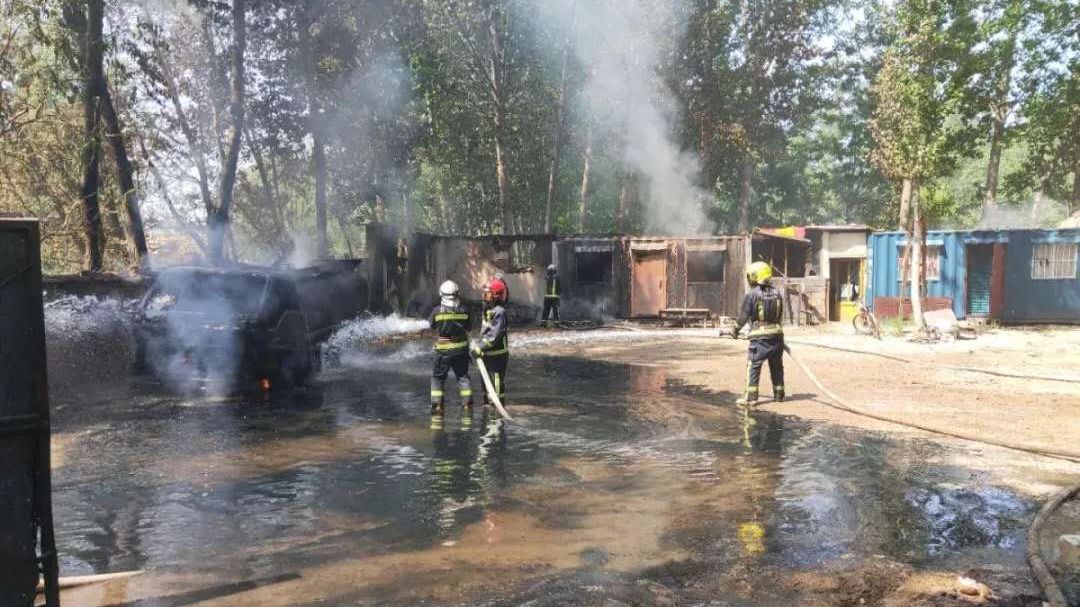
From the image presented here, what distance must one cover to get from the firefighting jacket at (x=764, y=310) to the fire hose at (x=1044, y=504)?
3.97ft

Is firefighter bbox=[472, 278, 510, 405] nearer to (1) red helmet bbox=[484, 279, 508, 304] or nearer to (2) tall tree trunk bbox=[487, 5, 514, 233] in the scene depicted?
(1) red helmet bbox=[484, 279, 508, 304]

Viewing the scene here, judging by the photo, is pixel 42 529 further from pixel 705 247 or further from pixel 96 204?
pixel 705 247

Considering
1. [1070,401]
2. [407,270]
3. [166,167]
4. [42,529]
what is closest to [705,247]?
[407,270]

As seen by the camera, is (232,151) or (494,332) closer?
(494,332)

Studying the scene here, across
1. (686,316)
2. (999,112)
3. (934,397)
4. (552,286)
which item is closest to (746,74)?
(999,112)

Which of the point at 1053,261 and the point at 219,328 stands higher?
the point at 1053,261

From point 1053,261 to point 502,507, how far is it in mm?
20047

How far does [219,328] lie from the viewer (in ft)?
28.2

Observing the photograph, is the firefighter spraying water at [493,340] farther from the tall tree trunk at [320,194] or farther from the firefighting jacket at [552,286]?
the tall tree trunk at [320,194]

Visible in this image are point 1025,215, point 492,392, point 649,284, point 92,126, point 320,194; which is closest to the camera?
point 492,392

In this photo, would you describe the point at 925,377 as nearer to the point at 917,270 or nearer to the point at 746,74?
the point at 917,270

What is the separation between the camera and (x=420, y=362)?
14102 millimetres

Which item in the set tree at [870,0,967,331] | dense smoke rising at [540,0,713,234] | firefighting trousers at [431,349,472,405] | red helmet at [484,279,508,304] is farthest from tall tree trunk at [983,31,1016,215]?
→ firefighting trousers at [431,349,472,405]

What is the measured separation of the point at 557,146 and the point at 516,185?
26.5 ft
